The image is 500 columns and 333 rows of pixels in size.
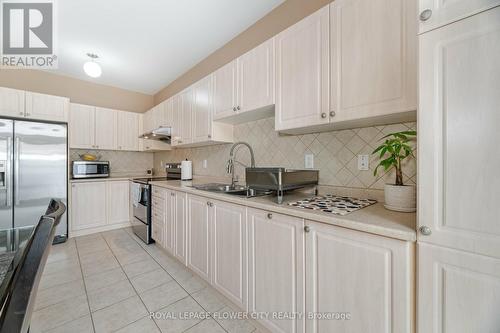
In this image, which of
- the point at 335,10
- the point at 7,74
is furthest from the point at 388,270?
the point at 7,74

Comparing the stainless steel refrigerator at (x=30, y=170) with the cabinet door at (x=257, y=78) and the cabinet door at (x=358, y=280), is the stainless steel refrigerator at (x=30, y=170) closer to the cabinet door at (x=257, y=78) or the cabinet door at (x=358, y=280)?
the cabinet door at (x=257, y=78)

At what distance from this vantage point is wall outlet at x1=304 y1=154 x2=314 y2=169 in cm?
169

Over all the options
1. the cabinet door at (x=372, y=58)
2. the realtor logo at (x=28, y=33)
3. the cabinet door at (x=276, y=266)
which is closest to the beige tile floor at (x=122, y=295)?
the cabinet door at (x=276, y=266)

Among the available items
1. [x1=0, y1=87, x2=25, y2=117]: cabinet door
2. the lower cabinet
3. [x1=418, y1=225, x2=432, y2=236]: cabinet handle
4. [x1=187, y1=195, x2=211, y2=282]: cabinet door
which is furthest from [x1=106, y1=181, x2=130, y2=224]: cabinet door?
[x1=418, y1=225, x2=432, y2=236]: cabinet handle

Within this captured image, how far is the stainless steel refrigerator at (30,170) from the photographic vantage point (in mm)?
2514

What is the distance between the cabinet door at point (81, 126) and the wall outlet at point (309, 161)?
3.66 metres

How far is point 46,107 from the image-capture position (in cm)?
287

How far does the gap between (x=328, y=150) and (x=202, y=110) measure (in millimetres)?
1517

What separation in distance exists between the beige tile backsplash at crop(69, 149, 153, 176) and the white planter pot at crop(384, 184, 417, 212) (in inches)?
174

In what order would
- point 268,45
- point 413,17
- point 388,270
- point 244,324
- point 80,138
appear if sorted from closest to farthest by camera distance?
1. point 388,270
2. point 413,17
3. point 244,324
4. point 268,45
5. point 80,138

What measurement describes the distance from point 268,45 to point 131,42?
1.97m

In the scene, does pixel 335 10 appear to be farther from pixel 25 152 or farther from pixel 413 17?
pixel 25 152

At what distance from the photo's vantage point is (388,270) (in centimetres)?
81

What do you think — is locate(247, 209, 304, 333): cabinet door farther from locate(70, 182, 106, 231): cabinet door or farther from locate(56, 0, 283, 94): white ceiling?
locate(70, 182, 106, 231): cabinet door
